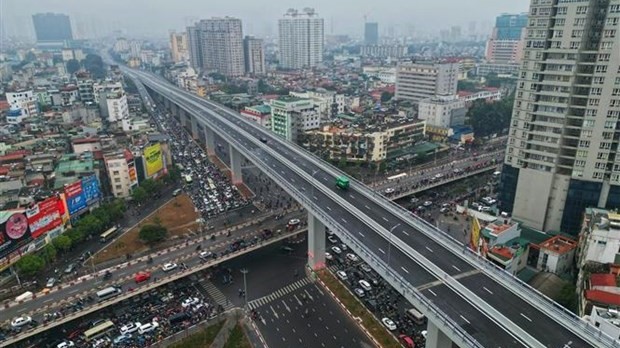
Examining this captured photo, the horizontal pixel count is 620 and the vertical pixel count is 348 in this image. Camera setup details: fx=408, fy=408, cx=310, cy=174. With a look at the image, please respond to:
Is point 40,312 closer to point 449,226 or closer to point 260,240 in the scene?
point 260,240

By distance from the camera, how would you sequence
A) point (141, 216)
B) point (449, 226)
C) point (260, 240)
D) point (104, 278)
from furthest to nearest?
1. point (141, 216)
2. point (449, 226)
3. point (260, 240)
4. point (104, 278)

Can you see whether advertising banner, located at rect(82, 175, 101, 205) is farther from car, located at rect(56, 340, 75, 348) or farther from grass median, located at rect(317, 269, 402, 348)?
grass median, located at rect(317, 269, 402, 348)

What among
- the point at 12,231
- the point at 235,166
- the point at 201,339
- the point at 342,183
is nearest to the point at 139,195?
the point at 235,166

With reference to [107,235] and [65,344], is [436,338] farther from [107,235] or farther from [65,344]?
[107,235]

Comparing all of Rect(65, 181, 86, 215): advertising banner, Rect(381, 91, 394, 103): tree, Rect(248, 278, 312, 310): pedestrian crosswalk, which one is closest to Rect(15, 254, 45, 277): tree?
Rect(65, 181, 86, 215): advertising banner

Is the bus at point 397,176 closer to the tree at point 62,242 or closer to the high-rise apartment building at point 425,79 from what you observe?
the tree at point 62,242

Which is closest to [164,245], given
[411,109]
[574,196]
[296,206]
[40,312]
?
[40,312]
